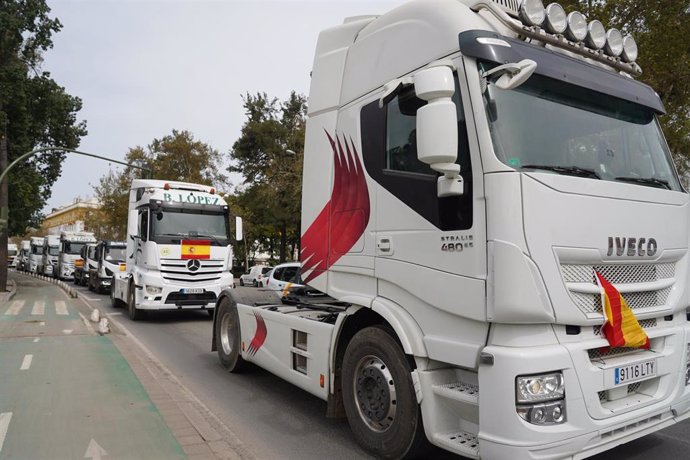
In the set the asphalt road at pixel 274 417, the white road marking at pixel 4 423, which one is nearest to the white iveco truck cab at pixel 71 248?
the asphalt road at pixel 274 417

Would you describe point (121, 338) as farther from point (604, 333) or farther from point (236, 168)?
point (236, 168)

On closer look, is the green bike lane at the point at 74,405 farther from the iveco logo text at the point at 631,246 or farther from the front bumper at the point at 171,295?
the iveco logo text at the point at 631,246

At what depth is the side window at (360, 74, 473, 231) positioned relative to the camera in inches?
137

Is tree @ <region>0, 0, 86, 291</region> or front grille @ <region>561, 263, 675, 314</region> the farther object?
tree @ <region>0, 0, 86, 291</region>

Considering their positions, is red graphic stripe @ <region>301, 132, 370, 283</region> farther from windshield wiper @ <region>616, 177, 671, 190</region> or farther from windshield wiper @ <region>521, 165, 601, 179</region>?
windshield wiper @ <region>616, 177, 671, 190</region>

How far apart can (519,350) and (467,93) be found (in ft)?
5.50

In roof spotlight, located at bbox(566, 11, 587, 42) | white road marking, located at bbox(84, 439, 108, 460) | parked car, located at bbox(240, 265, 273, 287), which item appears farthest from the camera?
parked car, located at bbox(240, 265, 273, 287)

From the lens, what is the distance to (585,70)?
3865 mm

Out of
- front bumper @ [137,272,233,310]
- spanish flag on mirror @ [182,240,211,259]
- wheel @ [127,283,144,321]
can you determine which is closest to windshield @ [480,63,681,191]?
front bumper @ [137,272,233,310]

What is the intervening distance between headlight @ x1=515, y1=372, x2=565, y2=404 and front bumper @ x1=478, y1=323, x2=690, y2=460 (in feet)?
0.12

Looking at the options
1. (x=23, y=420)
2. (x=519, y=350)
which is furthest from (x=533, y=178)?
(x=23, y=420)

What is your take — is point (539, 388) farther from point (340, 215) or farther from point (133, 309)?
point (133, 309)

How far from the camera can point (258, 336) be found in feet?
20.4

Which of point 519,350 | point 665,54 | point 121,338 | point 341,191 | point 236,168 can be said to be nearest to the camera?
point 519,350
